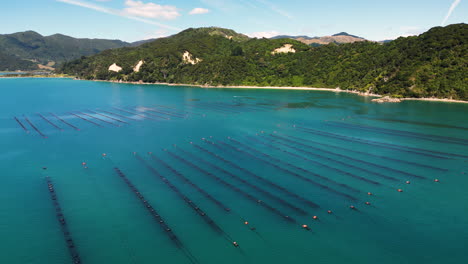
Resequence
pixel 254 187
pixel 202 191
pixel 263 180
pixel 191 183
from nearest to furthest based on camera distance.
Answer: pixel 202 191 < pixel 254 187 < pixel 191 183 < pixel 263 180

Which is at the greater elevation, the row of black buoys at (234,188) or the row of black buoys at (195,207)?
the row of black buoys at (234,188)

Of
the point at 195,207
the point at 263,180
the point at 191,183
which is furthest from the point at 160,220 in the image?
the point at 263,180

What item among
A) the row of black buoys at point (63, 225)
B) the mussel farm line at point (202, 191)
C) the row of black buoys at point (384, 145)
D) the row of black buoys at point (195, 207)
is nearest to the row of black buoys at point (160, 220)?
the row of black buoys at point (195, 207)

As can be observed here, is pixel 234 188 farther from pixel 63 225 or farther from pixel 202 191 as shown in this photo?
pixel 63 225

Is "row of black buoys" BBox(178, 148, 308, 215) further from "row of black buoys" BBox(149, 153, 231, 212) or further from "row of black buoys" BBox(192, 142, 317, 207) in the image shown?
"row of black buoys" BBox(149, 153, 231, 212)

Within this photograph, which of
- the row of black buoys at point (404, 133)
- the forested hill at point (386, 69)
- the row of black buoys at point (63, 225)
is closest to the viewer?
the row of black buoys at point (63, 225)

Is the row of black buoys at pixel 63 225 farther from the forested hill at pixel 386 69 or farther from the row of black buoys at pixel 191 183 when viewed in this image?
the forested hill at pixel 386 69

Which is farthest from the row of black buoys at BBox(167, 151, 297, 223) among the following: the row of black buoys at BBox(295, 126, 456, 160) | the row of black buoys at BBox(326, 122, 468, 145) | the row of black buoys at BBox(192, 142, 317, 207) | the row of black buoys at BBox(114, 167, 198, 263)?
the row of black buoys at BBox(326, 122, 468, 145)
